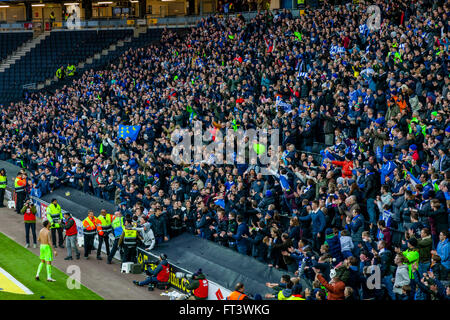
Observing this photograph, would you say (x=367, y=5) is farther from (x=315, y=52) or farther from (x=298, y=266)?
(x=298, y=266)

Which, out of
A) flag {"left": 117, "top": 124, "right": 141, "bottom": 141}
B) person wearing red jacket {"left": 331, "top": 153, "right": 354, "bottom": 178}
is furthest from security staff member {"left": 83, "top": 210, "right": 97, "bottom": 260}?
person wearing red jacket {"left": 331, "top": 153, "right": 354, "bottom": 178}

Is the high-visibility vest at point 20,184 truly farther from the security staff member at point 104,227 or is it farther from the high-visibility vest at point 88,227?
the security staff member at point 104,227

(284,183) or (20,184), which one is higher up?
(284,183)

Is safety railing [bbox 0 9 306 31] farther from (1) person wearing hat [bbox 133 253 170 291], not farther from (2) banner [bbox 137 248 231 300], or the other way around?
(1) person wearing hat [bbox 133 253 170 291]

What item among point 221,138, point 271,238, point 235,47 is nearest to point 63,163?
point 221,138

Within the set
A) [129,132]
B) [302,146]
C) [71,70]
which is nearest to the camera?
[302,146]

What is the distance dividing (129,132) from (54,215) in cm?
712

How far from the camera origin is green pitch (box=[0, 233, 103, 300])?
1589cm

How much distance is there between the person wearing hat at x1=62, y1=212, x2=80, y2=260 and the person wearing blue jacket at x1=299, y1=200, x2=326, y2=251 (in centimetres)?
727

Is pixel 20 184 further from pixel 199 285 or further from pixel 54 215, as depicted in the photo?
pixel 199 285

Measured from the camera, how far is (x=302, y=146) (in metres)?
19.3

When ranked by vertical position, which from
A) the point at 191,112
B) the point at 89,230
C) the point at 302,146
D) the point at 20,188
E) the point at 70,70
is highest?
the point at 70,70

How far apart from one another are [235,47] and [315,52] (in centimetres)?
670

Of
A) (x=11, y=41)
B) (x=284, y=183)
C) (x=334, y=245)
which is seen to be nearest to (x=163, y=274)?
(x=284, y=183)
